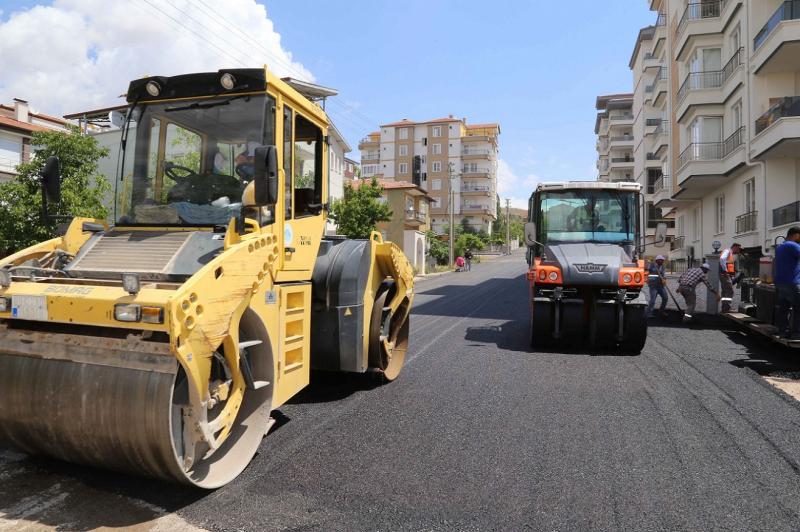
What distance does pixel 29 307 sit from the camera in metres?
3.29

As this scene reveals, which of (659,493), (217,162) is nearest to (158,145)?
(217,162)

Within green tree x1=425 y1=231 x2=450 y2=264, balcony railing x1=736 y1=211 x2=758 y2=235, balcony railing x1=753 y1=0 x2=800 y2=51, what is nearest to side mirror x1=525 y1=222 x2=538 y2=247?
balcony railing x1=753 y1=0 x2=800 y2=51

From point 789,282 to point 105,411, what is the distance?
861cm

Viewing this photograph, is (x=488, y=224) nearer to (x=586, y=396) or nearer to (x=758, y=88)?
(x=758, y=88)

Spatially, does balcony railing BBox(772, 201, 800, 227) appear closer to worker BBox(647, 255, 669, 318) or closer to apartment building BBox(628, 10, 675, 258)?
worker BBox(647, 255, 669, 318)

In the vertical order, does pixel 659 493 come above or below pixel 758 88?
below

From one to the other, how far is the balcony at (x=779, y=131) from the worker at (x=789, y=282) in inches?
436

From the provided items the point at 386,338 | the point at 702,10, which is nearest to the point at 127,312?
the point at 386,338

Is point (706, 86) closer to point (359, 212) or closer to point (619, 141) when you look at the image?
point (359, 212)

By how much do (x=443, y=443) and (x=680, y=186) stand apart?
23791mm

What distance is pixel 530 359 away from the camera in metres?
8.37

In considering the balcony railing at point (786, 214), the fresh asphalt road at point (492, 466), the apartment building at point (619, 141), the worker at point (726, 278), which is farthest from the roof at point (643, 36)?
the fresh asphalt road at point (492, 466)

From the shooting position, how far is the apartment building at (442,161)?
266 feet

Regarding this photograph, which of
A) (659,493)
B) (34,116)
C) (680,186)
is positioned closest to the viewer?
(659,493)
